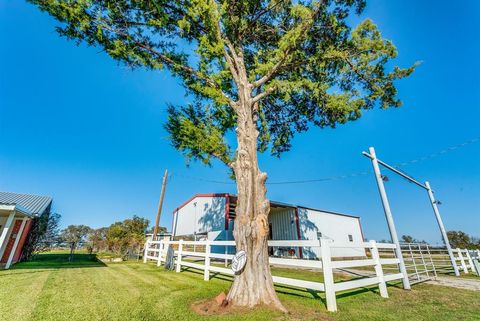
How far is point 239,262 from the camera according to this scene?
3.98 metres

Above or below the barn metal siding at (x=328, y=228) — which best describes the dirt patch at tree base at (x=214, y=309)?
below

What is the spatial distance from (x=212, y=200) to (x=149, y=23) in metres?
12.9

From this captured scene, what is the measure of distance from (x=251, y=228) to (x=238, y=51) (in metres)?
5.60

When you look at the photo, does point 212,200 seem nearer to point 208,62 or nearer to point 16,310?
point 208,62

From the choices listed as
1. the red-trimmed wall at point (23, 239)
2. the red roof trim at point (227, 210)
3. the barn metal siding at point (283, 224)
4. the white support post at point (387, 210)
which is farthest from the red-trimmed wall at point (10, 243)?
the white support post at point (387, 210)

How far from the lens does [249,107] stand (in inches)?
221

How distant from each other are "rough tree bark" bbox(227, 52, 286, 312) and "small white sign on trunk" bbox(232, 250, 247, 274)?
76 mm

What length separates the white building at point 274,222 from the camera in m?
15.9

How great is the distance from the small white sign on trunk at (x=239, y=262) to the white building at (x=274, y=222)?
1150cm

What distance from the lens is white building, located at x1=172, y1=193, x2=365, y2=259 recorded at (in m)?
15.9

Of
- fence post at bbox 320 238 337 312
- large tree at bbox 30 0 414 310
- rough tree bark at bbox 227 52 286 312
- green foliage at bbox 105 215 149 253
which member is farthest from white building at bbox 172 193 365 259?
fence post at bbox 320 238 337 312

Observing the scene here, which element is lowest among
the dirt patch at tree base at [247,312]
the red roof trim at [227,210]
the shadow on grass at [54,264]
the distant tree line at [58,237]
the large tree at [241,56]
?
the dirt patch at tree base at [247,312]

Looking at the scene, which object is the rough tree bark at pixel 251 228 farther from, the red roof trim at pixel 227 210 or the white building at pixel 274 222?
the white building at pixel 274 222

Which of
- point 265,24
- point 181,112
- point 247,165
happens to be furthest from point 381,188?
point 181,112
